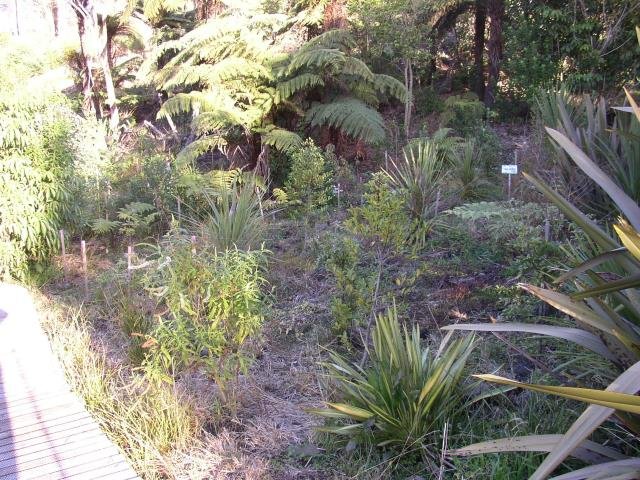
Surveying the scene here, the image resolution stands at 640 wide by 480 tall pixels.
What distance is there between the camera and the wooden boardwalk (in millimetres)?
3285

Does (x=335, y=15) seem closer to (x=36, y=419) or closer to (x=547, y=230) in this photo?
(x=547, y=230)

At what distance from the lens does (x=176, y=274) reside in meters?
4.04

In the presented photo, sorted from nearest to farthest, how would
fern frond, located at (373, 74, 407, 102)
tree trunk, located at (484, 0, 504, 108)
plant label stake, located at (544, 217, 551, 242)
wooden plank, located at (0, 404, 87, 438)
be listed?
wooden plank, located at (0, 404, 87, 438)
plant label stake, located at (544, 217, 551, 242)
fern frond, located at (373, 74, 407, 102)
tree trunk, located at (484, 0, 504, 108)

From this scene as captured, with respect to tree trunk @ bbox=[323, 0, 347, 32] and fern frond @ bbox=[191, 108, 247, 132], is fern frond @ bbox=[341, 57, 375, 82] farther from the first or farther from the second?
fern frond @ bbox=[191, 108, 247, 132]

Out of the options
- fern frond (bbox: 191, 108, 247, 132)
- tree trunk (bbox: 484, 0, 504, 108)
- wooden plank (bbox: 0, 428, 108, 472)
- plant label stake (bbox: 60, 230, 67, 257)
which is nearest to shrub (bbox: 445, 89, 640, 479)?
wooden plank (bbox: 0, 428, 108, 472)

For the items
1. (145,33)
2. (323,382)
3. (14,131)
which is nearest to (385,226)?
(323,382)

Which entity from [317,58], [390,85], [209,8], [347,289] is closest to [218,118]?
[317,58]

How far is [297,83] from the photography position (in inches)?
385

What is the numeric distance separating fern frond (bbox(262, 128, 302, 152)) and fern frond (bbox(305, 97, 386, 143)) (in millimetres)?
673

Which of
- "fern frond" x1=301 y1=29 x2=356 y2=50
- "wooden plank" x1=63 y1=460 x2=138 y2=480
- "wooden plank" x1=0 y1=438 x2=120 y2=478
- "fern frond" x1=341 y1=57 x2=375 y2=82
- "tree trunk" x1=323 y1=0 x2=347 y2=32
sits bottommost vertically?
"wooden plank" x1=63 y1=460 x2=138 y2=480

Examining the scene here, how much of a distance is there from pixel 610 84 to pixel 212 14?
8.05 meters

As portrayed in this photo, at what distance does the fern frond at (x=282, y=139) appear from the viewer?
30.9 feet

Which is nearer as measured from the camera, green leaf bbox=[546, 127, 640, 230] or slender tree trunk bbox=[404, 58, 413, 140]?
green leaf bbox=[546, 127, 640, 230]

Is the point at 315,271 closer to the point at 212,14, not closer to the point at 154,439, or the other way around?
the point at 154,439
